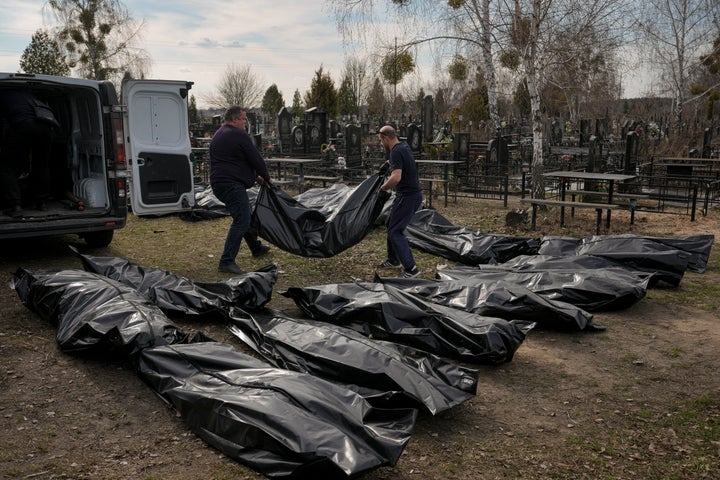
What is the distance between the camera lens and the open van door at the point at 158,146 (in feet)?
25.5

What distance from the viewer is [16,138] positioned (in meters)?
7.39

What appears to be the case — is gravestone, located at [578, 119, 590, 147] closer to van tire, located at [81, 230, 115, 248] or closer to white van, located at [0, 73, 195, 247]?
white van, located at [0, 73, 195, 247]

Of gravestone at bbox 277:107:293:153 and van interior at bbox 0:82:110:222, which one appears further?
gravestone at bbox 277:107:293:153

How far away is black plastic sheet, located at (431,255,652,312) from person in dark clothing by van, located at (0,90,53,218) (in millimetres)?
5056

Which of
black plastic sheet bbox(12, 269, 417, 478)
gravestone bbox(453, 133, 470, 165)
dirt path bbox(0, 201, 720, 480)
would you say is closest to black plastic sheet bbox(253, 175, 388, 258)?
dirt path bbox(0, 201, 720, 480)

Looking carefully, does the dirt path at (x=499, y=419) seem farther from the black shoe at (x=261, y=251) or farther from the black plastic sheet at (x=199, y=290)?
the black shoe at (x=261, y=251)

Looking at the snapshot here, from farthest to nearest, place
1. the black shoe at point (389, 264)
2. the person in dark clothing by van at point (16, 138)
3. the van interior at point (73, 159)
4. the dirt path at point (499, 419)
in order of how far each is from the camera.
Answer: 1. the van interior at point (73, 159)
2. the black shoe at point (389, 264)
3. the person in dark clothing by van at point (16, 138)
4. the dirt path at point (499, 419)

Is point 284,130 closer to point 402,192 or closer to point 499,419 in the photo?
point 402,192

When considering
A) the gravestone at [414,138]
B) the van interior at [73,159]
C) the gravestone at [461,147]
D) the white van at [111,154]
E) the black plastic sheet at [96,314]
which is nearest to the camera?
the black plastic sheet at [96,314]

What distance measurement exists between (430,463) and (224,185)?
4.65 m

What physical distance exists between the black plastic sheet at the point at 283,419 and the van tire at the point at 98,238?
15.6 feet

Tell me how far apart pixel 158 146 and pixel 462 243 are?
13.5 ft

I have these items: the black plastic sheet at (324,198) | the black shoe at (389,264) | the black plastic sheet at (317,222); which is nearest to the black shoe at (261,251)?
the black plastic sheet at (317,222)

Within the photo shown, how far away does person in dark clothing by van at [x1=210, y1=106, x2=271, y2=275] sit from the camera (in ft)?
23.4
